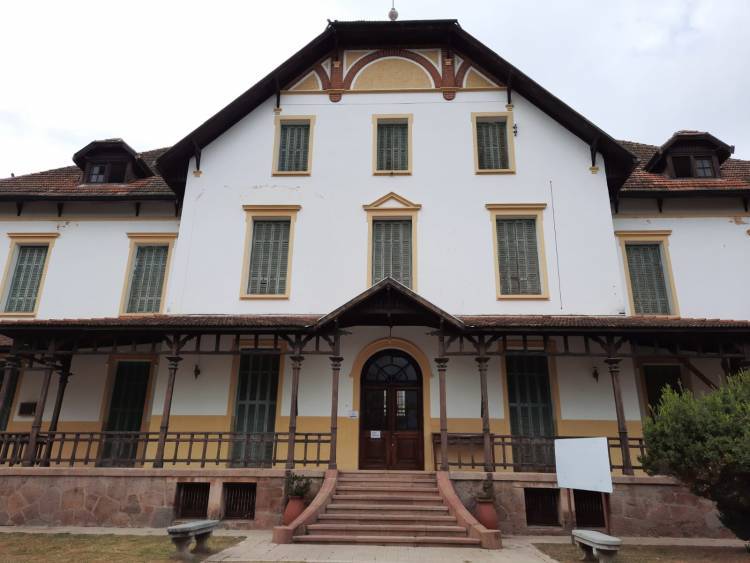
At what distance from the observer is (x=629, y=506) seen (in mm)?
10125

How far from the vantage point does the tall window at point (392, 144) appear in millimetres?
14742

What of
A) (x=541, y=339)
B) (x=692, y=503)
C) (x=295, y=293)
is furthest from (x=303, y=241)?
(x=692, y=503)

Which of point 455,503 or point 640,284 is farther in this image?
point 640,284

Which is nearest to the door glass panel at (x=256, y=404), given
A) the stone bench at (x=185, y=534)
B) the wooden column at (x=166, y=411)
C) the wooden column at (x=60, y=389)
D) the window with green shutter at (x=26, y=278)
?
the wooden column at (x=166, y=411)

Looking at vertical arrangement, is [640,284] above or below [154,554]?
above

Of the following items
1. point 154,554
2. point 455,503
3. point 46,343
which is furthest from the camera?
point 46,343

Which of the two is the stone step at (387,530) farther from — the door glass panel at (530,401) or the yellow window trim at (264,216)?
the yellow window trim at (264,216)

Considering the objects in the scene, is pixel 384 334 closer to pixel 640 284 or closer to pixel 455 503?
pixel 455 503

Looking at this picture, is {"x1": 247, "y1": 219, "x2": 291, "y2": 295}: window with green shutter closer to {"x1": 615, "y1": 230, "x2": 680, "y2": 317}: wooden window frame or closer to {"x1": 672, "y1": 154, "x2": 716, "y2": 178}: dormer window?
{"x1": 615, "y1": 230, "x2": 680, "y2": 317}: wooden window frame

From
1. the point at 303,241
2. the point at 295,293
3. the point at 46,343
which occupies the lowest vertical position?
the point at 46,343

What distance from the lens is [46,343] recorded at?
41.6ft

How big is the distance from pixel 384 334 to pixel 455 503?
15.7 ft

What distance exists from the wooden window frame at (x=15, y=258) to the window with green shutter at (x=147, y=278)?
2.63 metres


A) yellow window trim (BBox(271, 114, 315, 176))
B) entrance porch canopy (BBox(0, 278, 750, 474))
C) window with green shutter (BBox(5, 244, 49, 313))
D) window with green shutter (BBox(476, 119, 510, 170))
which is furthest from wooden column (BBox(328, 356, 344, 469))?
window with green shutter (BBox(5, 244, 49, 313))
